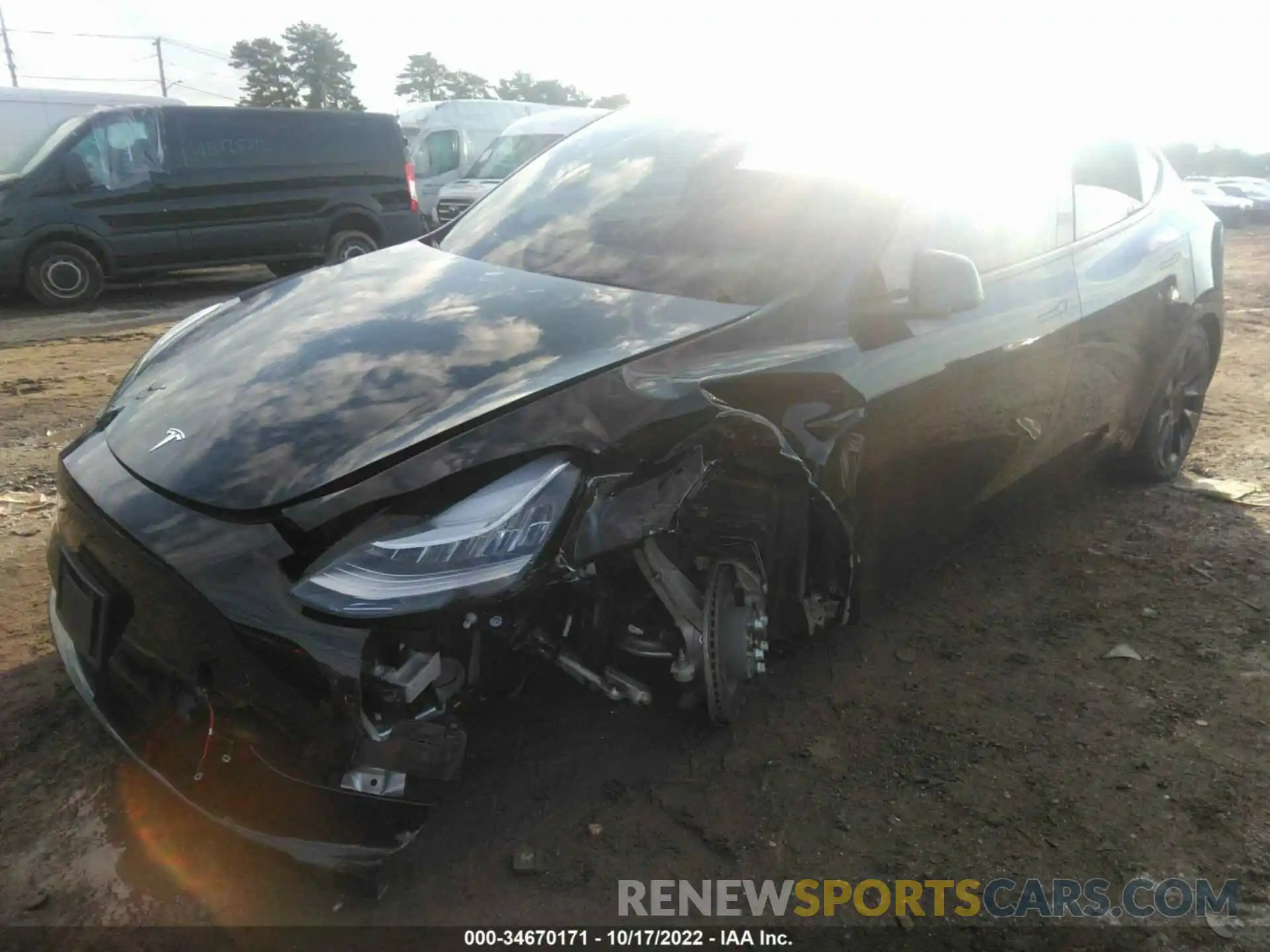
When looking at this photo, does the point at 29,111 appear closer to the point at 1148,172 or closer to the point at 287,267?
the point at 287,267

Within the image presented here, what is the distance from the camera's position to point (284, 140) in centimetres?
980

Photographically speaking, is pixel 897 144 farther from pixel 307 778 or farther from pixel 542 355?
pixel 307 778

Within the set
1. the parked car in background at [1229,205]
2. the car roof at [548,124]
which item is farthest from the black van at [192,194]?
the parked car in background at [1229,205]

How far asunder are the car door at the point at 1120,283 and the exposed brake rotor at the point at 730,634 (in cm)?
171

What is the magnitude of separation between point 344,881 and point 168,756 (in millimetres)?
412

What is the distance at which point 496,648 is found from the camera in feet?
6.03

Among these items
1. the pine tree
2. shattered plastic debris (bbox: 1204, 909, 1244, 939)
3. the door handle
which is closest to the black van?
the door handle

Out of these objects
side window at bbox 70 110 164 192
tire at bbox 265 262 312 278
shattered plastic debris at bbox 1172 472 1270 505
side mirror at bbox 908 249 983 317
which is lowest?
tire at bbox 265 262 312 278

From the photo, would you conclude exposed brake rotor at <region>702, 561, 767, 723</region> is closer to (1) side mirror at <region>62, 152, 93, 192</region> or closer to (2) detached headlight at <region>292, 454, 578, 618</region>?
(2) detached headlight at <region>292, 454, 578, 618</region>

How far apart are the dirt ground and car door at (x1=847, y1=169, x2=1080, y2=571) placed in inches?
18.0

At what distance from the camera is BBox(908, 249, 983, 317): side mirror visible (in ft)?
8.47

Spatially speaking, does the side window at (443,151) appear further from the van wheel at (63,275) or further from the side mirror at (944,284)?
the side mirror at (944,284)

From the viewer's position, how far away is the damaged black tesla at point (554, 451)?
1.71 metres

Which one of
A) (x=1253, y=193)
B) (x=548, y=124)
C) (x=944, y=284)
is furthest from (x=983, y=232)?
(x=1253, y=193)
